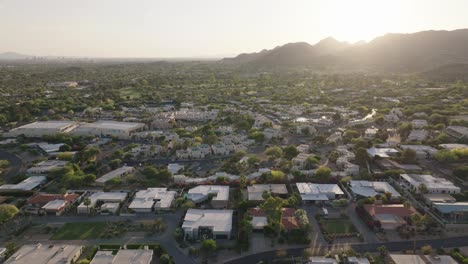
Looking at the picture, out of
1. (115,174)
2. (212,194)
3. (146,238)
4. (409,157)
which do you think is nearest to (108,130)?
(115,174)

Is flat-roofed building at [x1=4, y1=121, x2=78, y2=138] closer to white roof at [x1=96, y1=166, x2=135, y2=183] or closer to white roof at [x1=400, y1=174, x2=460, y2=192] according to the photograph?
white roof at [x1=96, y1=166, x2=135, y2=183]

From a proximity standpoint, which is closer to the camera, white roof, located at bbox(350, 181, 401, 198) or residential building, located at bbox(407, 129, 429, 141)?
white roof, located at bbox(350, 181, 401, 198)

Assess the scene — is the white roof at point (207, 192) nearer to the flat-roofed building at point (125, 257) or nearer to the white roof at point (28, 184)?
the flat-roofed building at point (125, 257)

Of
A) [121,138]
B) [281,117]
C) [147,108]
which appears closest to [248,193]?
[121,138]

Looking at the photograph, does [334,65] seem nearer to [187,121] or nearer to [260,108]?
[260,108]

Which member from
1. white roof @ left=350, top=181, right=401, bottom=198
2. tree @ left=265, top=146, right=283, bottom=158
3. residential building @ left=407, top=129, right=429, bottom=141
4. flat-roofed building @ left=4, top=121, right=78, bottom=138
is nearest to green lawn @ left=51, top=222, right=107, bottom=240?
tree @ left=265, top=146, right=283, bottom=158

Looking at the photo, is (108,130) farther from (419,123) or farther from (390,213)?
(419,123)
